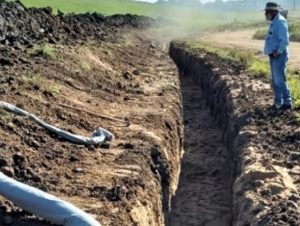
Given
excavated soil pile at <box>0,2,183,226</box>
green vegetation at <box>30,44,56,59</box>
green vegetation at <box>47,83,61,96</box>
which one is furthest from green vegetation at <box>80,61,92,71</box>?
green vegetation at <box>47,83,61,96</box>

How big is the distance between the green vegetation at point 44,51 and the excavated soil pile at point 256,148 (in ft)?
12.4

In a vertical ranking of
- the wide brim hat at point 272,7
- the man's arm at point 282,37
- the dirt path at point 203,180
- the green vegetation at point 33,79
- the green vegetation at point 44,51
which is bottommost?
the dirt path at point 203,180

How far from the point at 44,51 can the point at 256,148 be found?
251 inches

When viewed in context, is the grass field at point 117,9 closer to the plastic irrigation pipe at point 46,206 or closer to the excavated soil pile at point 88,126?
the excavated soil pile at point 88,126

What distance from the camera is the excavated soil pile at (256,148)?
671 cm

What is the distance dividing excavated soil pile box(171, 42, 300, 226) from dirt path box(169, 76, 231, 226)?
0.35ft

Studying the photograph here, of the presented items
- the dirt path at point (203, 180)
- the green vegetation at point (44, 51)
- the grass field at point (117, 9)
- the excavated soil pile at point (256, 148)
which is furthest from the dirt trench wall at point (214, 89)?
the grass field at point (117, 9)

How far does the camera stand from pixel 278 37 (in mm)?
11133

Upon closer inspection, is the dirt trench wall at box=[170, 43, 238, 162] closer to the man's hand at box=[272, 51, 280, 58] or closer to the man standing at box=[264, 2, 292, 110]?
the man standing at box=[264, 2, 292, 110]

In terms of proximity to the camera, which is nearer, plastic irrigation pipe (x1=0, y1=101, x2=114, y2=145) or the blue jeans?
plastic irrigation pipe (x1=0, y1=101, x2=114, y2=145)

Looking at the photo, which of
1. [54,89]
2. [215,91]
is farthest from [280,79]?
[215,91]

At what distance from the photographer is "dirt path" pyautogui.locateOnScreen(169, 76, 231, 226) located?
8961mm

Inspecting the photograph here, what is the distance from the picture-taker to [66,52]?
14.8 meters

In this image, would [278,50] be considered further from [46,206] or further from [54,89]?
[46,206]
